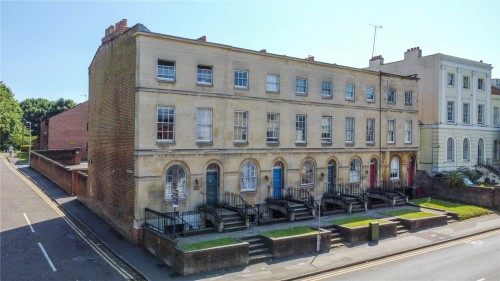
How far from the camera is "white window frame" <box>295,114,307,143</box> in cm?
2626

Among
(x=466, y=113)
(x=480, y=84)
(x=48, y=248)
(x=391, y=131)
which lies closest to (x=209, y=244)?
(x=48, y=248)

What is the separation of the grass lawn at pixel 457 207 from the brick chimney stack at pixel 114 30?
2400 cm

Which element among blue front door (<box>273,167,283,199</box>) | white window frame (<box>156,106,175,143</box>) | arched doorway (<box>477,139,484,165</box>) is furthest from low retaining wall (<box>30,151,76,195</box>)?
arched doorway (<box>477,139,484,165</box>)

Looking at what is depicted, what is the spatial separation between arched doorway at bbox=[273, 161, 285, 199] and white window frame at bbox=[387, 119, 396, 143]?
36.9 ft

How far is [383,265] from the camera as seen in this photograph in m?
17.6

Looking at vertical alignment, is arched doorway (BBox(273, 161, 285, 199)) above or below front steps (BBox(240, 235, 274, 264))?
above

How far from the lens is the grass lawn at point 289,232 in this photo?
19.2 metres

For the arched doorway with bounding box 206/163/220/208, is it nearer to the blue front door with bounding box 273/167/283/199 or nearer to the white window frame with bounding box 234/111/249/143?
the white window frame with bounding box 234/111/249/143

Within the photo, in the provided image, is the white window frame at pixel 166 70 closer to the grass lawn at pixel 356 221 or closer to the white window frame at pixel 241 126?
the white window frame at pixel 241 126

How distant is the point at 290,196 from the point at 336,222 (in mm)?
3948

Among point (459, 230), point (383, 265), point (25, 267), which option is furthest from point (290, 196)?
point (25, 267)

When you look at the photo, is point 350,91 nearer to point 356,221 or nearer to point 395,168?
point 395,168

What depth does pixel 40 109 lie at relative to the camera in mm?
92625

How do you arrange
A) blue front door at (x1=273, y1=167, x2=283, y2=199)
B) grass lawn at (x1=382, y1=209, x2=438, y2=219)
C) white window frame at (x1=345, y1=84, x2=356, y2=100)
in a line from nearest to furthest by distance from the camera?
grass lawn at (x1=382, y1=209, x2=438, y2=219), blue front door at (x1=273, y1=167, x2=283, y2=199), white window frame at (x1=345, y1=84, x2=356, y2=100)
